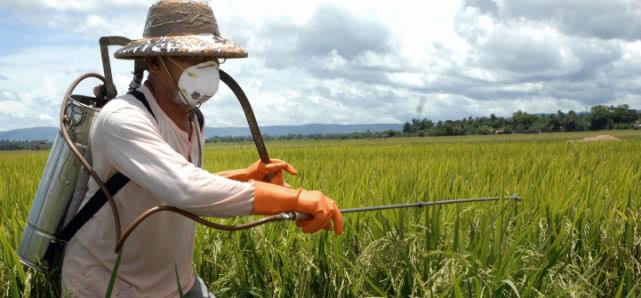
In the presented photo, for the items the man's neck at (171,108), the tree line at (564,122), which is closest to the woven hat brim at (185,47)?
the man's neck at (171,108)

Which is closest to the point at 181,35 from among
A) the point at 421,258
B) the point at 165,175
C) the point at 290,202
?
the point at 165,175

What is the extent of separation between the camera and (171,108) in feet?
6.27

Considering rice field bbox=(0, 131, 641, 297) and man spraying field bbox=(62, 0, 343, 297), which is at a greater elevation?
man spraying field bbox=(62, 0, 343, 297)

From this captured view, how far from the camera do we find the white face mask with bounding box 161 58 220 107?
1.77 metres

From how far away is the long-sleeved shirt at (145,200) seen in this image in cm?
159

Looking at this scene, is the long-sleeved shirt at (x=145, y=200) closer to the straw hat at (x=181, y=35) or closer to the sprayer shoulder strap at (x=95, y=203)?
the sprayer shoulder strap at (x=95, y=203)

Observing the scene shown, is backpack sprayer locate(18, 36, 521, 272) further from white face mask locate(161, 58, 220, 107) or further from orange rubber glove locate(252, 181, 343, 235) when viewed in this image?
orange rubber glove locate(252, 181, 343, 235)

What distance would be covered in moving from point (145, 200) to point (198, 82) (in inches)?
15.8

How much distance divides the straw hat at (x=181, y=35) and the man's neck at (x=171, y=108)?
12cm

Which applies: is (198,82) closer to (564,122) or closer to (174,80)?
(174,80)

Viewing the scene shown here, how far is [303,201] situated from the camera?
163 centimetres

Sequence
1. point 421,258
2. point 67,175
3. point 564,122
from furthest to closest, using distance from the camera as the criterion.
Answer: point 564,122 < point 421,258 < point 67,175

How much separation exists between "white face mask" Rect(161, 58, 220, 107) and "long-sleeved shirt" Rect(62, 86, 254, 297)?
0.41ft

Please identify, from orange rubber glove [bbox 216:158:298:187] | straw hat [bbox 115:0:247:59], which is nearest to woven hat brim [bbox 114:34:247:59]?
straw hat [bbox 115:0:247:59]
